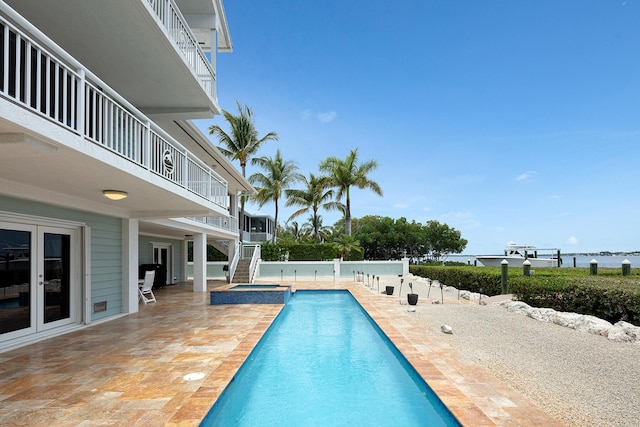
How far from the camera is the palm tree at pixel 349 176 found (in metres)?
26.4

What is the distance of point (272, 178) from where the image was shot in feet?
92.3

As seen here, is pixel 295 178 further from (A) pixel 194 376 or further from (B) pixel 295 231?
(A) pixel 194 376

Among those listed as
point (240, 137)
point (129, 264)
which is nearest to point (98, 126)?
point (129, 264)

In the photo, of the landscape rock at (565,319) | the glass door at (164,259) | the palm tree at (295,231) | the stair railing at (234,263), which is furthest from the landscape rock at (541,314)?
the palm tree at (295,231)

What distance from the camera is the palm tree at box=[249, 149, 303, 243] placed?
2782 centimetres

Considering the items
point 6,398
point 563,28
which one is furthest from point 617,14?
point 6,398

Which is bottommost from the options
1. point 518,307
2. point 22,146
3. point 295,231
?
point 518,307

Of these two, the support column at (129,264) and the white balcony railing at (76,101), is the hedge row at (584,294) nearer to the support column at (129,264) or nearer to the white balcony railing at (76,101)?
the white balcony railing at (76,101)

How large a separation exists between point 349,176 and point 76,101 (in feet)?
71.4

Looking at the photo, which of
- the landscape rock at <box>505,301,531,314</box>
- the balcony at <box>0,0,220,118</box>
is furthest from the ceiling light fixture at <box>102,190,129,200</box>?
the landscape rock at <box>505,301,531,314</box>

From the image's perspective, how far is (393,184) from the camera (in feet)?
98.4

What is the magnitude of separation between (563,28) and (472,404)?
614 inches

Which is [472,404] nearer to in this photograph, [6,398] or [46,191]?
[6,398]

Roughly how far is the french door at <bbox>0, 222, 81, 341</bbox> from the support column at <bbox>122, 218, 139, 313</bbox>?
4.78ft
